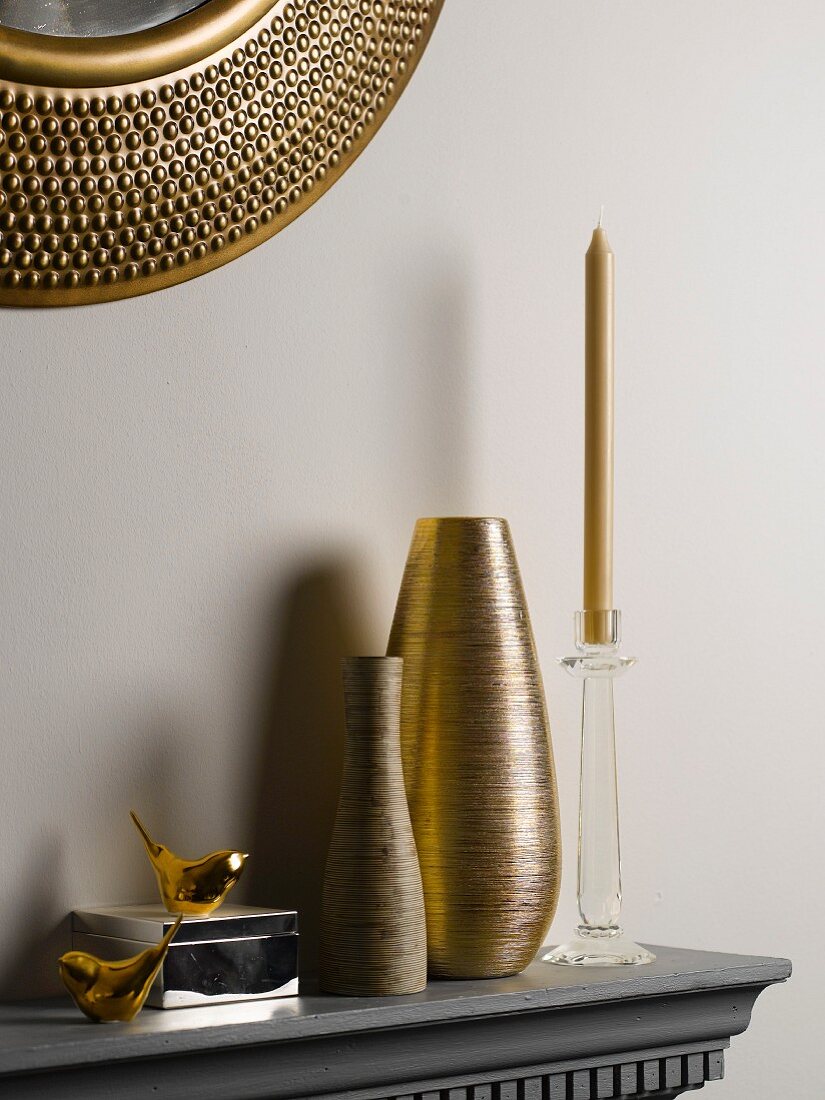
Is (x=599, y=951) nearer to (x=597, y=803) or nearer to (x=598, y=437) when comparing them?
(x=597, y=803)

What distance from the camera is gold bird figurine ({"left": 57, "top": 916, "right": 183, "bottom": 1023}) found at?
0.59 metres

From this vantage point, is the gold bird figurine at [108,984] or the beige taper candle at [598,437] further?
the beige taper candle at [598,437]

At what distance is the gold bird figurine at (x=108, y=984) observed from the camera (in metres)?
0.59

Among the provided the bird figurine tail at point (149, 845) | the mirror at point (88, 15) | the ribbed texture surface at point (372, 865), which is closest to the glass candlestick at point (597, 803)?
the ribbed texture surface at point (372, 865)

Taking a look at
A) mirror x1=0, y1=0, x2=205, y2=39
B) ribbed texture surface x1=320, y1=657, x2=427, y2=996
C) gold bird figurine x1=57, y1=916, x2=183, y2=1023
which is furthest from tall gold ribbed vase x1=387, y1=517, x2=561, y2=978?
mirror x1=0, y1=0, x2=205, y2=39

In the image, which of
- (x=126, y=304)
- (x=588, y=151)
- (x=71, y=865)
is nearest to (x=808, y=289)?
(x=588, y=151)

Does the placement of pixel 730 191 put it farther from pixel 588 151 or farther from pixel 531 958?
pixel 531 958

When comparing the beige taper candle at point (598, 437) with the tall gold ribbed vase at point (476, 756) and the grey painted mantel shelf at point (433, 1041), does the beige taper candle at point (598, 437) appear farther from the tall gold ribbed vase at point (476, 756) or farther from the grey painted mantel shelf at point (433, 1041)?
the grey painted mantel shelf at point (433, 1041)

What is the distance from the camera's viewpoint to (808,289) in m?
0.99

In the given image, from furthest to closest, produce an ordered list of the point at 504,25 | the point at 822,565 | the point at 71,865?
the point at 822,565 < the point at 504,25 < the point at 71,865

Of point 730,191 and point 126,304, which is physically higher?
point 730,191

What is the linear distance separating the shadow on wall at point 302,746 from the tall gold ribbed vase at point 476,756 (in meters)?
0.05

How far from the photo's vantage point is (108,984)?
1.94 feet

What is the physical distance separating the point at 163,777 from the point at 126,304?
0.77ft
